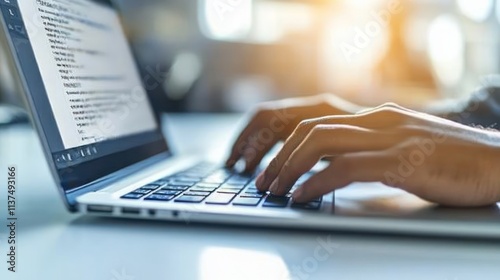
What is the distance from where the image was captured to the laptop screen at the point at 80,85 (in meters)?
0.47

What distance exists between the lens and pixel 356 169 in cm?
42

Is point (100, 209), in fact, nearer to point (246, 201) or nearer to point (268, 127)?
point (246, 201)

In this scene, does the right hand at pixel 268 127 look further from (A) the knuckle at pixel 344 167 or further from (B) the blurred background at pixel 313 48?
(B) the blurred background at pixel 313 48

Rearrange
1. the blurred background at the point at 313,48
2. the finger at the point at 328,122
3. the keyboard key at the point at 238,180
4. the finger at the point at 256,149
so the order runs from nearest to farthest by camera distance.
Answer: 1. the finger at the point at 328,122
2. the keyboard key at the point at 238,180
3. the finger at the point at 256,149
4. the blurred background at the point at 313,48

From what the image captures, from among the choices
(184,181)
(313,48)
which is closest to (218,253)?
(184,181)

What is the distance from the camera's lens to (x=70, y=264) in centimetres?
37

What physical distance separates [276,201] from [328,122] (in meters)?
0.09

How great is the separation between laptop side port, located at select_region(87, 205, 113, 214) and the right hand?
0.25m

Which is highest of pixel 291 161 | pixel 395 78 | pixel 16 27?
pixel 16 27

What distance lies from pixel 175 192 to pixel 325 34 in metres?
1.81

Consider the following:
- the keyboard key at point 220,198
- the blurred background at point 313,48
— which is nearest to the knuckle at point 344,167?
the keyboard key at point 220,198

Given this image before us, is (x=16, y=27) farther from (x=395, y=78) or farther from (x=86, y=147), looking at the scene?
(x=395, y=78)

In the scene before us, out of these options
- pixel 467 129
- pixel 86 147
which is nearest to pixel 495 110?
pixel 467 129

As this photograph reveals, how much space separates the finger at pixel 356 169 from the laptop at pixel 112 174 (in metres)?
0.03
